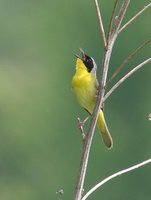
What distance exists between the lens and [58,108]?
14.2m

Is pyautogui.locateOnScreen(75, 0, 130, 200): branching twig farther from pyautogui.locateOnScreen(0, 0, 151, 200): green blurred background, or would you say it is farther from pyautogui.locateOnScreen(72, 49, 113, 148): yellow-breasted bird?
pyautogui.locateOnScreen(0, 0, 151, 200): green blurred background

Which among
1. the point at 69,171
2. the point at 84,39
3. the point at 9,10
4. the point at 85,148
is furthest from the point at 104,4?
the point at 85,148

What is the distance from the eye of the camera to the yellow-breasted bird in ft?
8.99

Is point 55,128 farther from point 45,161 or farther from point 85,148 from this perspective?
point 85,148

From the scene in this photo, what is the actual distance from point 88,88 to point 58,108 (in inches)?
450

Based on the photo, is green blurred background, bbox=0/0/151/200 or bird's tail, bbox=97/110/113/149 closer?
bird's tail, bbox=97/110/113/149

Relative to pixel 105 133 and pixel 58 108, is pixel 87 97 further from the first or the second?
pixel 58 108

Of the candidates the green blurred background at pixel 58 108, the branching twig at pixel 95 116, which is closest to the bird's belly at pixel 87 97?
the branching twig at pixel 95 116

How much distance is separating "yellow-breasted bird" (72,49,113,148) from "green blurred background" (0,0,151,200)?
8269 millimetres

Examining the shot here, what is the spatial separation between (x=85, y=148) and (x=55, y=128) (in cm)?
1255

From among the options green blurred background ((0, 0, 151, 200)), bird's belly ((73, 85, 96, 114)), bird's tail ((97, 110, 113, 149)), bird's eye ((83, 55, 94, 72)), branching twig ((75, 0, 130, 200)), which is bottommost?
green blurred background ((0, 0, 151, 200))

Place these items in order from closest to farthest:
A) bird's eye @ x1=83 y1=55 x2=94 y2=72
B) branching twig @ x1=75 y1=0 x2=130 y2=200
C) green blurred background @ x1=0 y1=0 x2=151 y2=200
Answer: branching twig @ x1=75 y1=0 x2=130 y2=200
bird's eye @ x1=83 y1=55 x2=94 y2=72
green blurred background @ x1=0 y1=0 x2=151 y2=200

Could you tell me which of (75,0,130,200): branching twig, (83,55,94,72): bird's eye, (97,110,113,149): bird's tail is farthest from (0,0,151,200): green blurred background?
(75,0,130,200): branching twig

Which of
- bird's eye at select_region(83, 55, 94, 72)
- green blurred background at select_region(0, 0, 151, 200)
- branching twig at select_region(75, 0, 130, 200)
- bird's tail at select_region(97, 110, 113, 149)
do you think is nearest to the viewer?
branching twig at select_region(75, 0, 130, 200)
